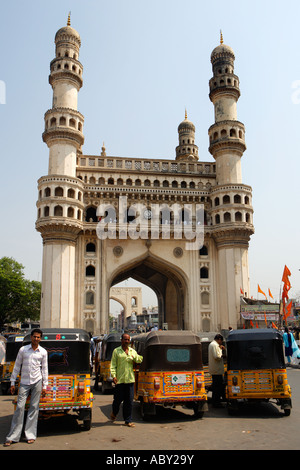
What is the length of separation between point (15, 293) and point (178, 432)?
150 feet

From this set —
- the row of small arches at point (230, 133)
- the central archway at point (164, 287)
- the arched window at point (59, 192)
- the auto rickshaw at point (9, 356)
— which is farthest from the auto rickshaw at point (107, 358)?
the row of small arches at point (230, 133)

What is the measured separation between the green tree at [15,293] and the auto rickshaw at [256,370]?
1703 inches

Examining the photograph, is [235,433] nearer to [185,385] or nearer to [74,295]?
[185,385]

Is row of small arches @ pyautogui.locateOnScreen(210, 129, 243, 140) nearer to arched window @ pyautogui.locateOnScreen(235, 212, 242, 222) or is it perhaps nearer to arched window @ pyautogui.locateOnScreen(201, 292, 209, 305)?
arched window @ pyautogui.locateOnScreen(235, 212, 242, 222)

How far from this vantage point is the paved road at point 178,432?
660cm

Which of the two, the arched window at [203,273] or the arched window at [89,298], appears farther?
the arched window at [203,273]

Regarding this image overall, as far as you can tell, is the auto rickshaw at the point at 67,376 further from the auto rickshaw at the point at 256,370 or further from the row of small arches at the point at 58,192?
the row of small arches at the point at 58,192

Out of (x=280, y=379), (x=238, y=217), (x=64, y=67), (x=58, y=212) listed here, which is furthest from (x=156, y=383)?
(x=64, y=67)

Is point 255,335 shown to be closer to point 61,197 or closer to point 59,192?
point 61,197

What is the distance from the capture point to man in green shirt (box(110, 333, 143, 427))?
824 centimetres

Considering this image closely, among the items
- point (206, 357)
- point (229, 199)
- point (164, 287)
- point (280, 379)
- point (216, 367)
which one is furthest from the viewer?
point (164, 287)
